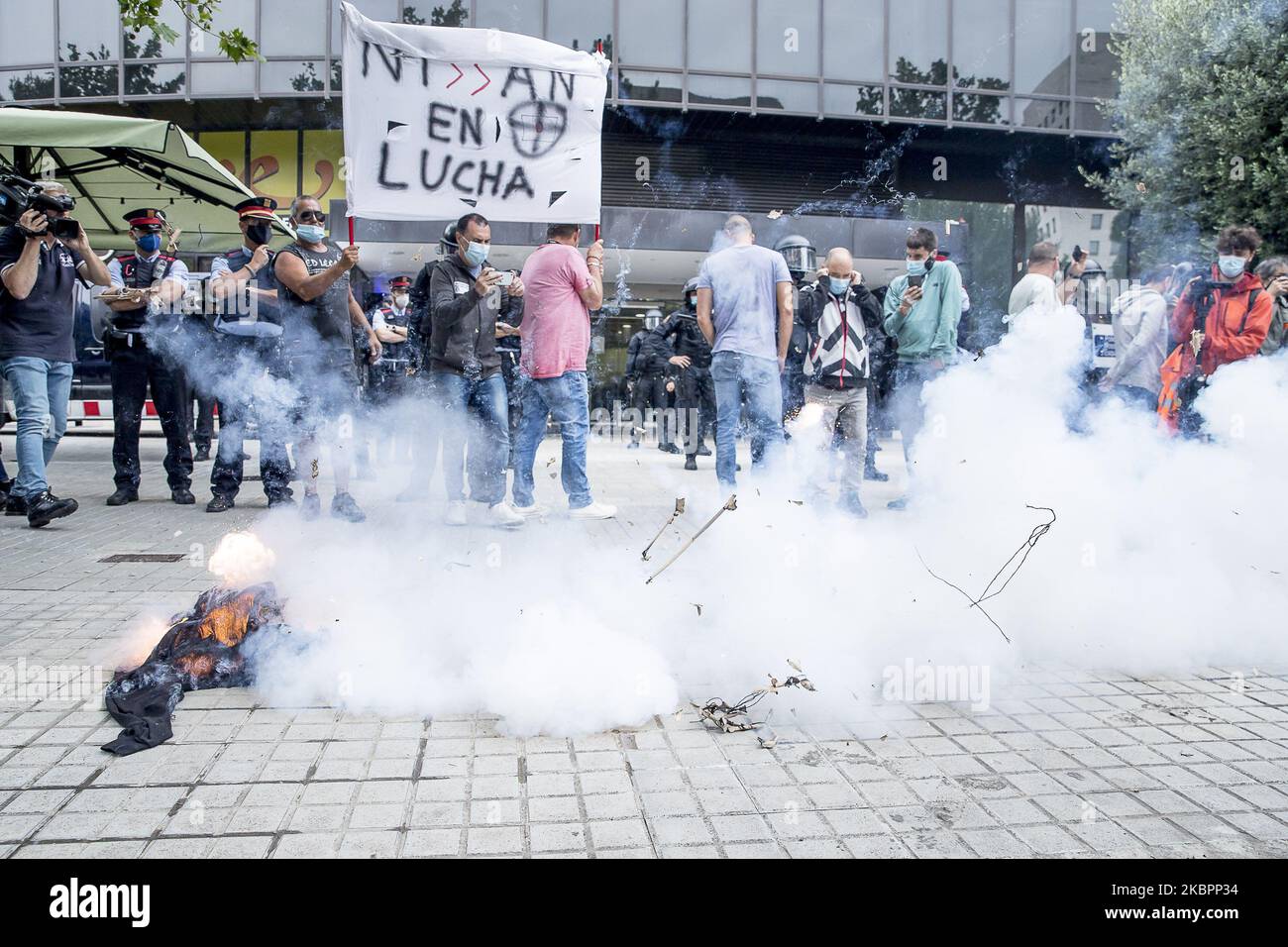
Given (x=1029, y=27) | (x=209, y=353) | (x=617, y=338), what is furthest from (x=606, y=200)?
(x=209, y=353)

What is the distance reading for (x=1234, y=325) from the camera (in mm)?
6410

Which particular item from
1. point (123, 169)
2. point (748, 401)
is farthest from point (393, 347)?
point (748, 401)

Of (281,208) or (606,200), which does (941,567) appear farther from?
(281,208)

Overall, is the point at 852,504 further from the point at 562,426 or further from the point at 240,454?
the point at 240,454

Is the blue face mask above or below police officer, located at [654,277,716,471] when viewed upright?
above

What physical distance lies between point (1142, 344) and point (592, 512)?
403 centimetres

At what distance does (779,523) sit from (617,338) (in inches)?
653

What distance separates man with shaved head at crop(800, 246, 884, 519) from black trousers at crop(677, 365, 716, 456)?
12.4ft

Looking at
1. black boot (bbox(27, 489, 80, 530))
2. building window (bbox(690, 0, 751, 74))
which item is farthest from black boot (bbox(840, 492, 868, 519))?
building window (bbox(690, 0, 751, 74))

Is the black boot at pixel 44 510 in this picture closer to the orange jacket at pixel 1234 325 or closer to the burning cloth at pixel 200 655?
the burning cloth at pixel 200 655

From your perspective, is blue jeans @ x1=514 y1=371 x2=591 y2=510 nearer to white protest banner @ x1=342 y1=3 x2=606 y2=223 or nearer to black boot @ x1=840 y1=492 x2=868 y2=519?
white protest banner @ x1=342 y1=3 x2=606 y2=223

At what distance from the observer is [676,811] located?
94.4 inches

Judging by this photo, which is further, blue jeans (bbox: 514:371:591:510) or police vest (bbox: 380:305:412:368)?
police vest (bbox: 380:305:412:368)

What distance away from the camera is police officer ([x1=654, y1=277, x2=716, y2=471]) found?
33.9 feet
